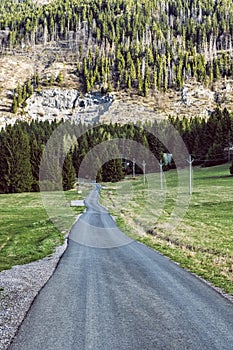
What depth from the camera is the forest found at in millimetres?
83438

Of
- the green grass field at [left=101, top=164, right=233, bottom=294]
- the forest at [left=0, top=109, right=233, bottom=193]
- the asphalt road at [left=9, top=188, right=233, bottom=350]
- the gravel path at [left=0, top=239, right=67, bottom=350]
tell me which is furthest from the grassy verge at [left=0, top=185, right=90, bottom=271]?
the forest at [left=0, top=109, right=233, bottom=193]

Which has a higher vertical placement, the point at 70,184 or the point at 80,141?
the point at 80,141

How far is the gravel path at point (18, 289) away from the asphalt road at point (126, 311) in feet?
1.21

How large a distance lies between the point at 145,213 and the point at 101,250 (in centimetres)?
2101

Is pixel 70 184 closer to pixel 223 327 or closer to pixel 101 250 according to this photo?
pixel 101 250

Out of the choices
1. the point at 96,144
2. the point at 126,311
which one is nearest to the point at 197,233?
the point at 126,311

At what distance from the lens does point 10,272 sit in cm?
1762

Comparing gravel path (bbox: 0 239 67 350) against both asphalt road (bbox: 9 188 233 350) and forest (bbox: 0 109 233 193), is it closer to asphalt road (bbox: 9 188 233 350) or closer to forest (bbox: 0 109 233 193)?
asphalt road (bbox: 9 188 233 350)

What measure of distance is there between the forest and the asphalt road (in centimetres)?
6796

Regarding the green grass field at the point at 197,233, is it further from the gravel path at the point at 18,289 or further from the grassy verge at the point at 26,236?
the gravel path at the point at 18,289

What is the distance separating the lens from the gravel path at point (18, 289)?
10.5m

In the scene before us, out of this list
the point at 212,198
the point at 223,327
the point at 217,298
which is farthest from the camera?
the point at 212,198

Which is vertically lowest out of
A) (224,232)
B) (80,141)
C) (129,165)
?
(224,232)

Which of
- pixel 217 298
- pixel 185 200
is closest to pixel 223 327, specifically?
pixel 217 298
